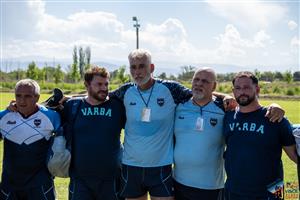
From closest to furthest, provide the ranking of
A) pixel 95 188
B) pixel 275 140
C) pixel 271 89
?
pixel 275 140
pixel 95 188
pixel 271 89

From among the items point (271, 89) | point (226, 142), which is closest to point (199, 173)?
point (226, 142)

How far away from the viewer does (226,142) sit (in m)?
4.56

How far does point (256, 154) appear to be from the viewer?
13.8ft

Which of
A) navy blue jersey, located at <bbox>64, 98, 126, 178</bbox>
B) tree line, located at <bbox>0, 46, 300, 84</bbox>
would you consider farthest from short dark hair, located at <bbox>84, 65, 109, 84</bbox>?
tree line, located at <bbox>0, 46, 300, 84</bbox>

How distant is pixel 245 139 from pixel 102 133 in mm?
1768

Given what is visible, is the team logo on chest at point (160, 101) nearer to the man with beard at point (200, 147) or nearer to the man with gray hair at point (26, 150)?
the man with beard at point (200, 147)

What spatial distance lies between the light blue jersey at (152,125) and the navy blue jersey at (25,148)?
1.01 m

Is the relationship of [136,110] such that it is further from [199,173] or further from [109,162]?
[199,173]

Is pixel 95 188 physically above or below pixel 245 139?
below

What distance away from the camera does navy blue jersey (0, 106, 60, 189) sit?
4754mm

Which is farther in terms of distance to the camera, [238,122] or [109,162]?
[109,162]

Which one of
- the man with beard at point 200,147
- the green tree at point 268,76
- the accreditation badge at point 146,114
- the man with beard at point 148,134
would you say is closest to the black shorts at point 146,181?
the man with beard at point 148,134

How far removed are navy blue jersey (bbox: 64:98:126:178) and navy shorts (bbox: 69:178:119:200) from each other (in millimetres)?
74
